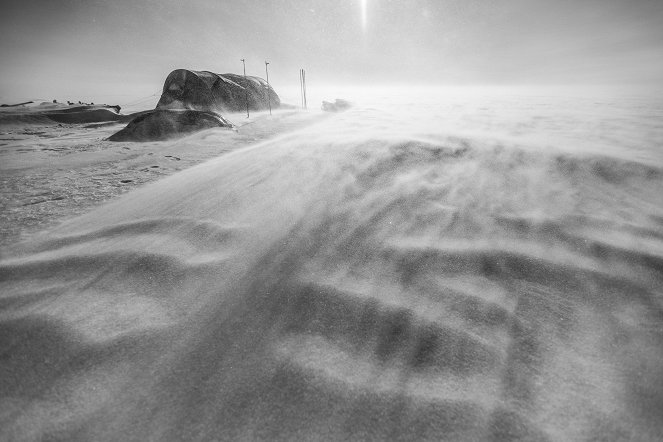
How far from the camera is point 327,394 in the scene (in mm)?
798

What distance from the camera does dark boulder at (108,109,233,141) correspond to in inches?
219

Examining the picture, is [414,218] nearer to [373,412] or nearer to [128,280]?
[373,412]

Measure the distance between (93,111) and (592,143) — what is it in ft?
51.8

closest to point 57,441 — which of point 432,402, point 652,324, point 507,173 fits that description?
point 432,402

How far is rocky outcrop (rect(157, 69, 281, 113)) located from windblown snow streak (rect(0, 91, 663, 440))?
11571 millimetres

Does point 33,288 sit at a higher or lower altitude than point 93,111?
lower

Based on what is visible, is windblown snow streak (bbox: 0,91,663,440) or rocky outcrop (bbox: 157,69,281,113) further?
rocky outcrop (bbox: 157,69,281,113)

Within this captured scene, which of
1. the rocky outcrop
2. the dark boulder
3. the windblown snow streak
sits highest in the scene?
the rocky outcrop

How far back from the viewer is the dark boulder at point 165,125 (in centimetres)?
555

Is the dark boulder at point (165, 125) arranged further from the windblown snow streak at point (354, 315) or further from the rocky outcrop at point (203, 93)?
the rocky outcrop at point (203, 93)

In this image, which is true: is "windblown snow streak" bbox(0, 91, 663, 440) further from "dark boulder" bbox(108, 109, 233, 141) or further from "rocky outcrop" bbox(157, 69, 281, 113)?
"rocky outcrop" bbox(157, 69, 281, 113)

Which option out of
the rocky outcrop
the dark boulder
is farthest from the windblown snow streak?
the rocky outcrop

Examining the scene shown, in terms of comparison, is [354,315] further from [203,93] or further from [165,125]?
[203,93]

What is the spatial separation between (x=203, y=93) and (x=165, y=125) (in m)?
7.39
